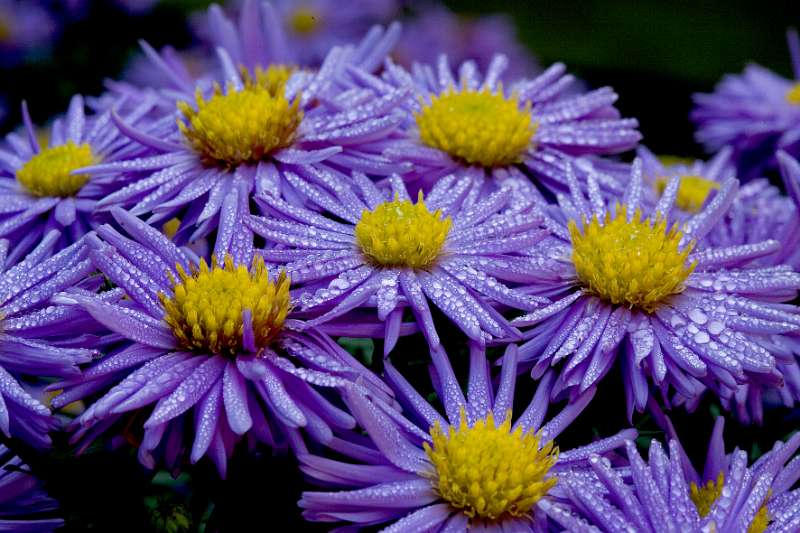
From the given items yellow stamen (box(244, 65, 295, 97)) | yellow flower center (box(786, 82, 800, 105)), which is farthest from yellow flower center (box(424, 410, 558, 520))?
yellow flower center (box(786, 82, 800, 105))

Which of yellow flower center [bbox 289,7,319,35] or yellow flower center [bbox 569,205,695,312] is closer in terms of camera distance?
yellow flower center [bbox 569,205,695,312]

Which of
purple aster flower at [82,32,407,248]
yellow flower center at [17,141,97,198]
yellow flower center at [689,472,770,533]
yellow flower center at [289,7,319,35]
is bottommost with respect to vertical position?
yellow flower center at [689,472,770,533]

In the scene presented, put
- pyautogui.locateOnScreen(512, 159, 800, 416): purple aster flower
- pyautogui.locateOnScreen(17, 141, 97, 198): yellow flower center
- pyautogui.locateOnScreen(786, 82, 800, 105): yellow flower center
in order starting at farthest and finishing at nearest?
1. pyautogui.locateOnScreen(786, 82, 800, 105): yellow flower center
2. pyautogui.locateOnScreen(17, 141, 97, 198): yellow flower center
3. pyautogui.locateOnScreen(512, 159, 800, 416): purple aster flower

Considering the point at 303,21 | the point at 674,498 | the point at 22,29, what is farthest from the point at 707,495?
the point at 22,29

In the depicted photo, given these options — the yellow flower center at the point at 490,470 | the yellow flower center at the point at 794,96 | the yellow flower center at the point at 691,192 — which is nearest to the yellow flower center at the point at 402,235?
the yellow flower center at the point at 490,470

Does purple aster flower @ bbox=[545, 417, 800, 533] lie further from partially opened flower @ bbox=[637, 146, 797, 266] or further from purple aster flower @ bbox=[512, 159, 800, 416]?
partially opened flower @ bbox=[637, 146, 797, 266]

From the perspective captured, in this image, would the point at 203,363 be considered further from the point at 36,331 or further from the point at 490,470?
the point at 490,470
